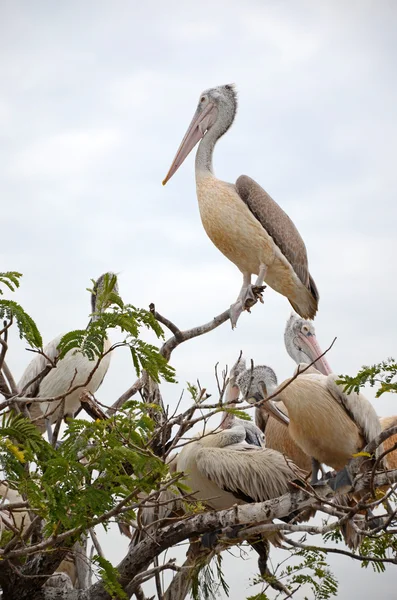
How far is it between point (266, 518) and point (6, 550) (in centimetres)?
171

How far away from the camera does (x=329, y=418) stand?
618cm

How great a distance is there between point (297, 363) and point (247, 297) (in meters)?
1.95

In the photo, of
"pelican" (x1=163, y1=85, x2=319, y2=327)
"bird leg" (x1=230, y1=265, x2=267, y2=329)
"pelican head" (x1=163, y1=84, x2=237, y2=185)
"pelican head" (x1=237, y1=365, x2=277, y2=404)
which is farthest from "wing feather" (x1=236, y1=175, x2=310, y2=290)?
"pelican head" (x1=237, y1=365, x2=277, y2=404)

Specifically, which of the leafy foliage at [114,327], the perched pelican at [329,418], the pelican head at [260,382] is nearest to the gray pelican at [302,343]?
the pelican head at [260,382]

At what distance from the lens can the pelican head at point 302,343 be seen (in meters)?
8.50

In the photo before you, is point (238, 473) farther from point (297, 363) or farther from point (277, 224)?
point (297, 363)

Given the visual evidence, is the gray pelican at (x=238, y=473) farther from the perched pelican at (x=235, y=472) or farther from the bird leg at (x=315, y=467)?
the bird leg at (x=315, y=467)

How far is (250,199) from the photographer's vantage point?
7.40 metres

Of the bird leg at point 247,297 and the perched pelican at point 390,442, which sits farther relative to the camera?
the perched pelican at point 390,442

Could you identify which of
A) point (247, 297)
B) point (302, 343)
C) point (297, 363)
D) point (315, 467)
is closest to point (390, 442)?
point (315, 467)

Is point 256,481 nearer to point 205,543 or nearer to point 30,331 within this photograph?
point 205,543

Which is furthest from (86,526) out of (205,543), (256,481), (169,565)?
(256,481)

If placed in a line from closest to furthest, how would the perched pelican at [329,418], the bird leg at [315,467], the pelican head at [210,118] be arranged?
the perched pelican at [329,418], the bird leg at [315,467], the pelican head at [210,118]

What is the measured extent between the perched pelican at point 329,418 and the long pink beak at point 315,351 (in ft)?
6.52
